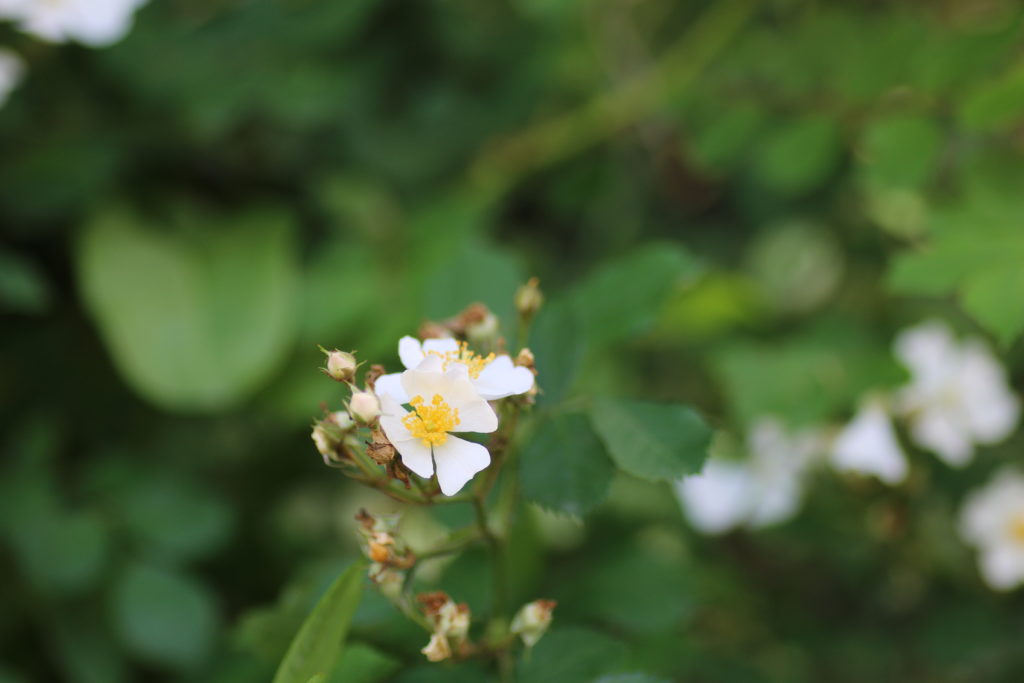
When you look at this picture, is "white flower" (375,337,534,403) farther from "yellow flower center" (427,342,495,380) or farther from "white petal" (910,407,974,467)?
"white petal" (910,407,974,467)

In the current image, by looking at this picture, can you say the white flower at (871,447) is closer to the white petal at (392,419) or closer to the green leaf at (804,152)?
the green leaf at (804,152)

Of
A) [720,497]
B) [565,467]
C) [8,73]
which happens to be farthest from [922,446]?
[8,73]

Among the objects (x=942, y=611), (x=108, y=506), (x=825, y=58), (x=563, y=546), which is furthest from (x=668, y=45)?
(x=108, y=506)

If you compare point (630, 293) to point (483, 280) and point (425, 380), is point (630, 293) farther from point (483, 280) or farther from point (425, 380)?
point (425, 380)

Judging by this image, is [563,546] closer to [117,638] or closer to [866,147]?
[117,638]

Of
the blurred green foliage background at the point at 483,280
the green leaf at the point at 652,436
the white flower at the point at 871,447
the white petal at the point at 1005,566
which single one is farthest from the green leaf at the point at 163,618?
the white petal at the point at 1005,566
